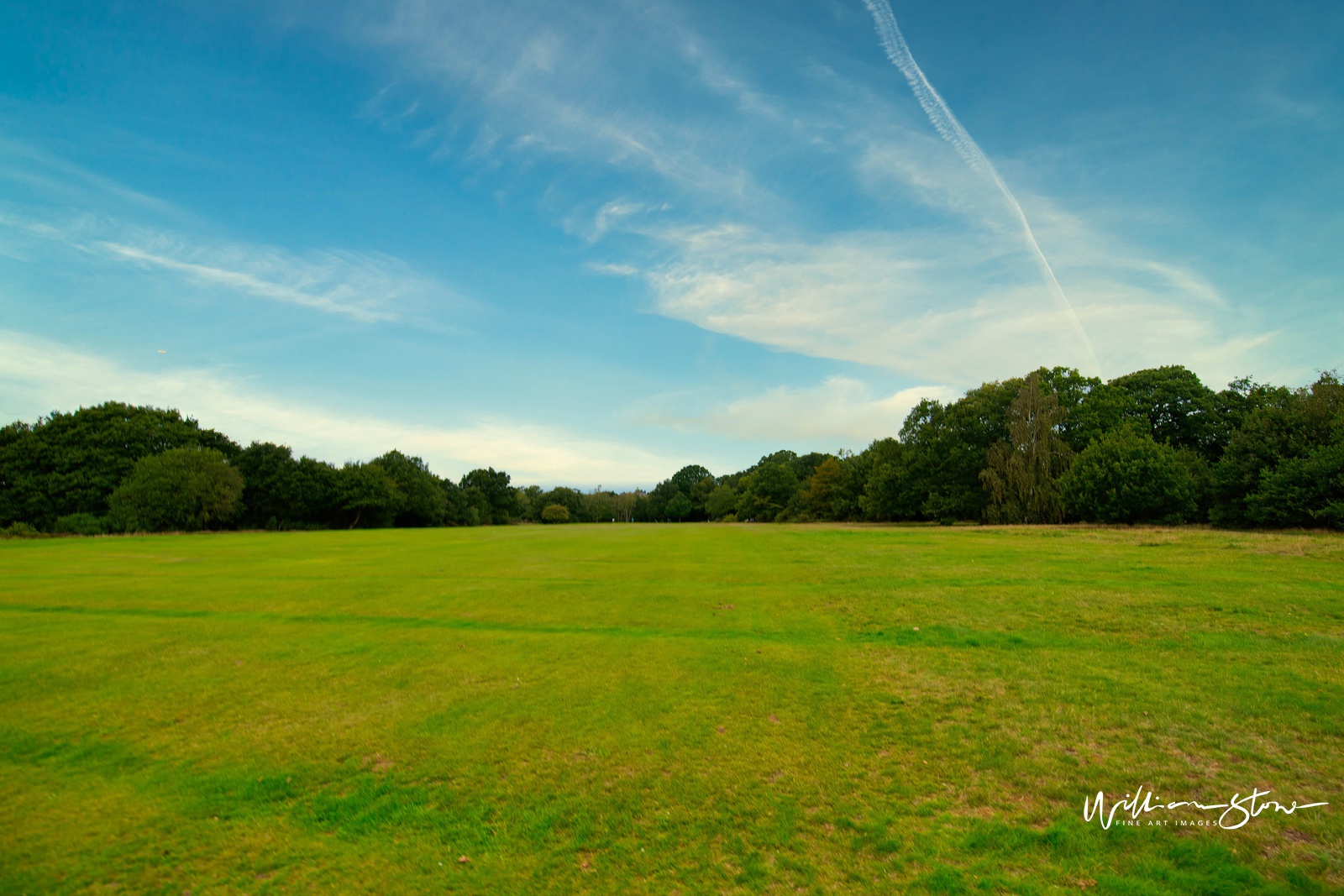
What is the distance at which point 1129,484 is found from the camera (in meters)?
→ 45.6

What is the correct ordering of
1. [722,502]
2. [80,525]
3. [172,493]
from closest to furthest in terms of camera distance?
[80,525] < [172,493] < [722,502]

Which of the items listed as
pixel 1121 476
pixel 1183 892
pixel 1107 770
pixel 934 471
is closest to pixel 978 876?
pixel 1183 892

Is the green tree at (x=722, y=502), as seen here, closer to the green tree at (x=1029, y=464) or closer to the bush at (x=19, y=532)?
the green tree at (x=1029, y=464)

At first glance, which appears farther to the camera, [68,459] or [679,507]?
[679,507]

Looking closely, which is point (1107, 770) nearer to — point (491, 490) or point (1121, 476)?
point (1121, 476)

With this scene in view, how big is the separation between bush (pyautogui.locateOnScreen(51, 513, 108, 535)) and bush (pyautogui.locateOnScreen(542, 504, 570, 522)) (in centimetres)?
8954

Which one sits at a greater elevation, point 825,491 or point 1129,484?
point 1129,484

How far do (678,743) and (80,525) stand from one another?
3101 inches

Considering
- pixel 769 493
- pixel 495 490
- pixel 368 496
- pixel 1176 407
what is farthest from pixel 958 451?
pixel 495 490

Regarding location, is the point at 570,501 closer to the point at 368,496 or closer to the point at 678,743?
the point at 368,496

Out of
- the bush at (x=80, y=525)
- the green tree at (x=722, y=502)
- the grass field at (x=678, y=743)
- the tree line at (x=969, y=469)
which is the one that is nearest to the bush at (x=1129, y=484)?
the tree line at (x=969, y=469)
